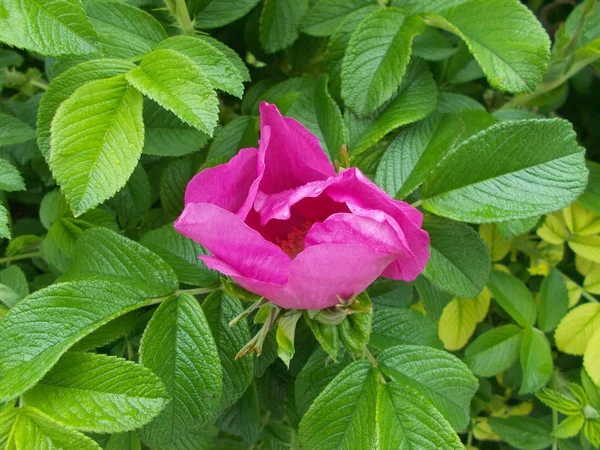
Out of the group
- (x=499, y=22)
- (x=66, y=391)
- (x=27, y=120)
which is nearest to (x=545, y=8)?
(x=499, y=22)

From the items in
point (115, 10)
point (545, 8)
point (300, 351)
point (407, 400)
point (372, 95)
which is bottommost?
point (300, 351)

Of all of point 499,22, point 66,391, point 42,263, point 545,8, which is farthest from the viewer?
point 545,8

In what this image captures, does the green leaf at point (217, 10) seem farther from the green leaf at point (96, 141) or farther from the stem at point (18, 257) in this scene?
the stem at point (18, 257)

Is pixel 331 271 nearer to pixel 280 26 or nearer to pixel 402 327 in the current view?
pixel 402 327

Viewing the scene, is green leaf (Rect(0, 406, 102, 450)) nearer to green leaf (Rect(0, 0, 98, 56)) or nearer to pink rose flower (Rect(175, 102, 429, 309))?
pink rose flower (Rect(175, 102, 429, 309))

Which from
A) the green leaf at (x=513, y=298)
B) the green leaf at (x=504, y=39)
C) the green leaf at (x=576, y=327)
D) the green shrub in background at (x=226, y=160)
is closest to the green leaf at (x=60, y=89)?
the green shrub in background at (x=226, y=160)

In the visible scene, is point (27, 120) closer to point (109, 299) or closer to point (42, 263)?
point (42, 263)

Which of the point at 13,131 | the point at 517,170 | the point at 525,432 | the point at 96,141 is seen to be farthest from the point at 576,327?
the point at 13,131
